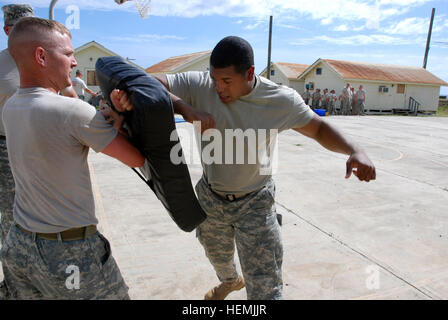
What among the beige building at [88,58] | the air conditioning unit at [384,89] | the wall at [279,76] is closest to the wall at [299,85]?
the wall at [279,76]

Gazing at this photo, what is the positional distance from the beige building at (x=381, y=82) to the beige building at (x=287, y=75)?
717mm

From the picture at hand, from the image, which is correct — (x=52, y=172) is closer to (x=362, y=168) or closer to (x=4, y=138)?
(x=4, y=138)

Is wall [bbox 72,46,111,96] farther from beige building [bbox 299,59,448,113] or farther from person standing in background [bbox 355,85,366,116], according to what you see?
person standing in background [bbox 355,85,366,116]

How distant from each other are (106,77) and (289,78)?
32743 millimetres

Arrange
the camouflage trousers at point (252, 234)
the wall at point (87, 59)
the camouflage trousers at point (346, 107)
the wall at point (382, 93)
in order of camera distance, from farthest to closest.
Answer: the wall at point (382, 93), the wall at point (87, 59), the camouflage trousers at point (346, 107), the camouflage trousers at point (252, 234)

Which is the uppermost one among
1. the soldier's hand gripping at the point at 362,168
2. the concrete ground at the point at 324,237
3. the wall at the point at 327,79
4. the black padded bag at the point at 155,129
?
the black padded bag at the point at 155,129

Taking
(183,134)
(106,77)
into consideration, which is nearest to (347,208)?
(106,77)

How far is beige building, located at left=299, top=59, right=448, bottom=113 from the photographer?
1160 inches

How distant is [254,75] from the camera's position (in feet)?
7.79

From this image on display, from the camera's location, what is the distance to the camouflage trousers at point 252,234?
7.71 ft

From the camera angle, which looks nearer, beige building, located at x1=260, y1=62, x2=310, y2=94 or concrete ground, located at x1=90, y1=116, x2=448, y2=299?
concrete ground, located at x1=90, y1=116, x2=448, y2=299

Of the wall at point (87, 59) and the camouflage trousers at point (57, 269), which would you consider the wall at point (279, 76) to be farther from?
the camouflage trousers at point (57, 269)

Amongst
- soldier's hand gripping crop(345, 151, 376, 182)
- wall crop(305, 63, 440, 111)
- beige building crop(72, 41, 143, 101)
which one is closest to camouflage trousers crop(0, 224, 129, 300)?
soldier's hand gripping crop(345, 151, 376, 182)

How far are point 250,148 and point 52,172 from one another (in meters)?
1.20
